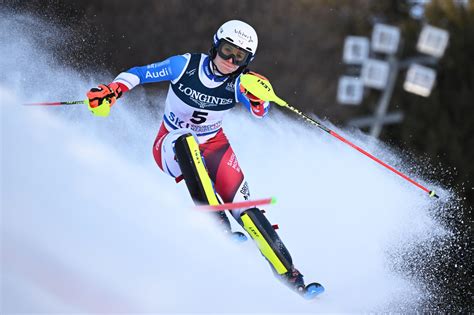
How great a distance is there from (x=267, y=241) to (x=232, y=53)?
1.23 metres

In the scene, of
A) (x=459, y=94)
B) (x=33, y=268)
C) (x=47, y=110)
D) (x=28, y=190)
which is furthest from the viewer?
(x=459, y=94)

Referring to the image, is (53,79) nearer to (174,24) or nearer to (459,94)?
(174,24)

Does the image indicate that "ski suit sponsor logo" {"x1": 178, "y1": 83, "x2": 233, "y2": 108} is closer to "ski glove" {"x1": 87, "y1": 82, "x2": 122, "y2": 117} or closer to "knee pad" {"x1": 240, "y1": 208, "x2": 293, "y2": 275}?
"ski glove" {"x1": 87, "y1": 82, "x2": 122, "y2": 117}

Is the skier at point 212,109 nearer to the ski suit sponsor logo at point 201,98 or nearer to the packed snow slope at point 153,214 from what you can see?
the ski suit sponsor logo at point 201,98

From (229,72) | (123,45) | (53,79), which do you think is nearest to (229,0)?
(123,45)

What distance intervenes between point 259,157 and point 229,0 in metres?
10.4

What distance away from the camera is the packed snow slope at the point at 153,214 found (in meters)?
5.16

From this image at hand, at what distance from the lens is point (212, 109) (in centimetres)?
594

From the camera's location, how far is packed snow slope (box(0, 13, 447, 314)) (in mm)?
5156

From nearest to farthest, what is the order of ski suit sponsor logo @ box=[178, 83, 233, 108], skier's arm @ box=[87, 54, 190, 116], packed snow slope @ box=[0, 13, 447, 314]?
1. packed snow slope @ box=[0, 13, 447, 314]
2. skier's arm @ box=[87, 54, 190, 116]
3. ski suit sponsor logo @ box=[178, 83, 233, 108]

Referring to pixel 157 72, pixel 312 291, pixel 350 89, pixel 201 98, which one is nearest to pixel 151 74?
pixel 157 72

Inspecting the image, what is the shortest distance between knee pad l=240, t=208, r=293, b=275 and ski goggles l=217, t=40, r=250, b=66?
98 cm

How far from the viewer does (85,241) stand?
210 inches

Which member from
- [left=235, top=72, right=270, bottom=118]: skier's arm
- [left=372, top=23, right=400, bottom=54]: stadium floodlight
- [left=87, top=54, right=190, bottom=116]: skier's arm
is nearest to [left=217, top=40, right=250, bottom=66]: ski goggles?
[left=235, top=72, right=270, bottom=118]: skier's arm
